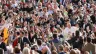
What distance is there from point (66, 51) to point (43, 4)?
547 inches

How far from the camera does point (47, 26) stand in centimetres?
2084

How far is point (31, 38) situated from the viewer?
17719 mm

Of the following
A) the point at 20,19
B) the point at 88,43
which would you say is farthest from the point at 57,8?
the point at 88,43

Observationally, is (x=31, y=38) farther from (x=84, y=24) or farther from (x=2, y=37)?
(x=84, y=24)

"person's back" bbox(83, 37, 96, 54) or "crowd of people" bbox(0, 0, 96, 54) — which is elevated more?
"crowd of people" bbox(0, 0, 96, 54)

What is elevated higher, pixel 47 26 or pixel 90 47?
pixel 47 26

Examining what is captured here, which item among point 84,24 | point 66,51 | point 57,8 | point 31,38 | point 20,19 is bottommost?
point 66,51

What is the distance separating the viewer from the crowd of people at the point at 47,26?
46.8 ft

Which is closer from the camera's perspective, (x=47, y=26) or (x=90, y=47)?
(x=90, y=47)

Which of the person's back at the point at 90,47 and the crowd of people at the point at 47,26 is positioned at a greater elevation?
the crowd of people at the point at 47,26

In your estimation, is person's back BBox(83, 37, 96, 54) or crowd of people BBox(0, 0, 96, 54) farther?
crowd of people BBox(0, 0, 96, 54)

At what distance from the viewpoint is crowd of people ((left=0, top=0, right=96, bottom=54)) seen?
1426 centimetres

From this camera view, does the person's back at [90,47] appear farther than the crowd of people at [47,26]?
No

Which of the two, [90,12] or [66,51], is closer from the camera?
[66,51]
